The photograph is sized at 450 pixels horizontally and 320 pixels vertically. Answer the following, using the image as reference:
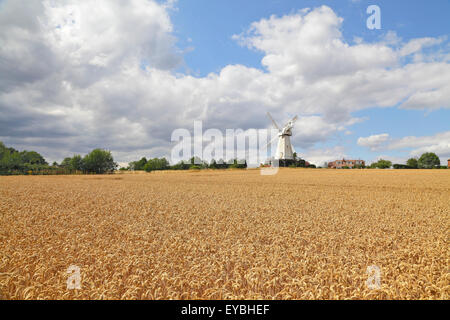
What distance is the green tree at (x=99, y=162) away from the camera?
94.0 m

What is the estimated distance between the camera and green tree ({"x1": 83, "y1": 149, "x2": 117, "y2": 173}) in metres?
94.0

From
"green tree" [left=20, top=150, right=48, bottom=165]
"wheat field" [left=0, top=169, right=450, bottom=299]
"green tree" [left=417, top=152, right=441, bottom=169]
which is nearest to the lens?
"wheat field" [left=0, top=169, right=450, bottom=299]

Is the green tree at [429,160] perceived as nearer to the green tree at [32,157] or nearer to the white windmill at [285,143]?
the white windmill at [285,143]

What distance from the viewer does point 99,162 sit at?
95875 millimetres

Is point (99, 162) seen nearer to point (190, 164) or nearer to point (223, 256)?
point (190, 164)

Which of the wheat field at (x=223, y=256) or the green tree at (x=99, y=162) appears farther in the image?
the green tree at (x=99, y=162)

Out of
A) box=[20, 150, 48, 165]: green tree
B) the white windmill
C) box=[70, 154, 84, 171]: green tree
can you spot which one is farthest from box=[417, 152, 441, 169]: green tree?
box=[20, 150, 48, 165]: green tree

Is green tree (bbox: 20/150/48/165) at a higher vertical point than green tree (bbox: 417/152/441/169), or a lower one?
higher

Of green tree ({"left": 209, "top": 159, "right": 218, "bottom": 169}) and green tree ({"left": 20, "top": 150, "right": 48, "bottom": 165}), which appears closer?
green tree ({"left": 209, "top": 159, "right": 218, "bottom": 169})

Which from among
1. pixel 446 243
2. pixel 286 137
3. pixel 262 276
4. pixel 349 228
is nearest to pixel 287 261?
pixel 262 276

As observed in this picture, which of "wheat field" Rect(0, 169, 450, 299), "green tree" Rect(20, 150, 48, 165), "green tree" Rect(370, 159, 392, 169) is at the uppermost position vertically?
"green tree" Rect(20, 150, 48, 165)

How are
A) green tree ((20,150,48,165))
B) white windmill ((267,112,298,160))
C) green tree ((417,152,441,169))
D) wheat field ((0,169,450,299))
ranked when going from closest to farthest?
1. wheat field ((0,169,450,299))
2. white windmill ((267,112,298,160))
3. green tree ((417,152,441,169))
4. green tree ((20,150,48,165))

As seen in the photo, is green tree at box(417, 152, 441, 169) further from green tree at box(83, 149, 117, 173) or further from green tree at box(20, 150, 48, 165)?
green tree at box(20, 150, 48, 165)

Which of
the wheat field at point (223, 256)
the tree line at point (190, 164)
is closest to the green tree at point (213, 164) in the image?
the tree line at point (190, 164)
